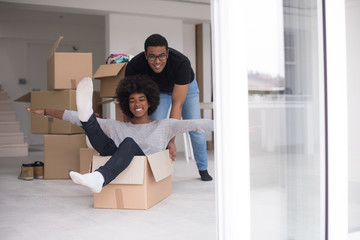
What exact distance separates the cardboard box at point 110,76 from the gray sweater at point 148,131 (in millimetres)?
801

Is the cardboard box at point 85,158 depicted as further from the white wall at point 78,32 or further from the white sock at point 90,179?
the white wall at point 78,32

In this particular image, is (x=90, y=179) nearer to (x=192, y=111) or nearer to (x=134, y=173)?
(x=134, y=173)

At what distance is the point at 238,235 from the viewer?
101 cm

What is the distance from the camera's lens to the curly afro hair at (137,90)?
245 cm

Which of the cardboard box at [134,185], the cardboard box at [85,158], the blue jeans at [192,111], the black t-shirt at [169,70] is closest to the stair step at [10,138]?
the cardboard box at [85,158]

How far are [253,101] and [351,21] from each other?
1.25 feet

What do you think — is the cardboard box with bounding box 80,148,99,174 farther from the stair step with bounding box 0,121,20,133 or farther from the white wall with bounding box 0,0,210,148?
the stair step with bounding box 0,121,20,133

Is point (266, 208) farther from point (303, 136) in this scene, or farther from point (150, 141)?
point (150, 141)

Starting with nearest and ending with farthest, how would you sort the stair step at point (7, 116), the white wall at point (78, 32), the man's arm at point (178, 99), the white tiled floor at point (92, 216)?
the white tiled floor at point (92, 216) < the man's arm at point (178, 99) < the white wall at point (78, 32) < the stair step at point (7, 116)

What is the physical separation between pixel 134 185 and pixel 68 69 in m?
1.60

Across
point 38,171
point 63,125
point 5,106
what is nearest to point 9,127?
point 5,106

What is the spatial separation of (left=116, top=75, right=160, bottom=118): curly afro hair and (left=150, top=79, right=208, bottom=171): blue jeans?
0.65 ft

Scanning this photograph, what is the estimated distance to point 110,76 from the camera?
10.8 ft

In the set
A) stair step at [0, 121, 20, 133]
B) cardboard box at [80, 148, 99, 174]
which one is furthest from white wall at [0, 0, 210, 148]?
cardboard box at [80, 148, 99, 174]
